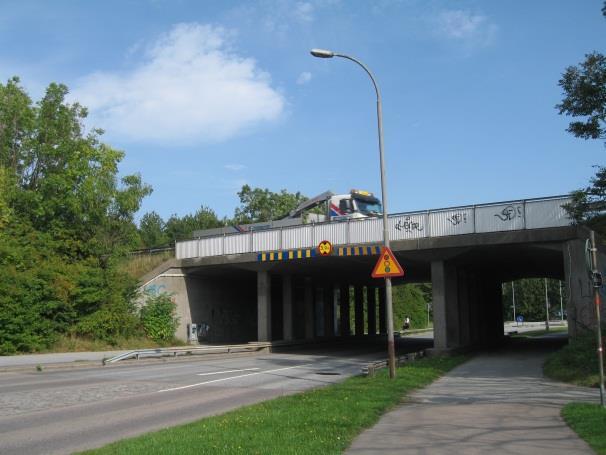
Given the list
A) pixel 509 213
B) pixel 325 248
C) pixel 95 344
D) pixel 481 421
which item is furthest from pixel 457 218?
pixel 95 344

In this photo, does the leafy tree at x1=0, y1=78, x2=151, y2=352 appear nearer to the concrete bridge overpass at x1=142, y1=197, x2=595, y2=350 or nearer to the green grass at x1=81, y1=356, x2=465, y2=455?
the concrete bridge overpass at x1=142, y1=197, x2=595, y2=350

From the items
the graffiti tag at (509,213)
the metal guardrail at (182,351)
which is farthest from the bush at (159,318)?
the graffiti tag at (509,213)

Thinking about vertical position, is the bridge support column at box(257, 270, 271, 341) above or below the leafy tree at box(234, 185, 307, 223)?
below

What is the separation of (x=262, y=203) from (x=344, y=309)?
40651 mm

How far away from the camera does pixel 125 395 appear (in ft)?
44.5

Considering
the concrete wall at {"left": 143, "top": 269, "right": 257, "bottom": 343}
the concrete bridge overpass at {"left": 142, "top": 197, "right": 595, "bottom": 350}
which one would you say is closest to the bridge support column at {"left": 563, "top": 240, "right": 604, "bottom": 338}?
the concrete bridge overpass at {"left": 142, "top": 197, "right": 595, "bottom": 350}

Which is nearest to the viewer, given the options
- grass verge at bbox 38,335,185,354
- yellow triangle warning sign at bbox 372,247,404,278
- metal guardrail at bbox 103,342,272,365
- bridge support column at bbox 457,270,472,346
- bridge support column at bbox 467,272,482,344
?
yellow triangle warning sign at bbox 372,247,404,278

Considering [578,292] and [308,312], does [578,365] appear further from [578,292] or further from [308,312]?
[308,312]

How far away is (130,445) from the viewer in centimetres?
762

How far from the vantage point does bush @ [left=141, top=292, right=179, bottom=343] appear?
32125mm

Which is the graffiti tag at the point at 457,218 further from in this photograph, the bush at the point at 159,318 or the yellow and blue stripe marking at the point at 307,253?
the bush at the point at 159,318

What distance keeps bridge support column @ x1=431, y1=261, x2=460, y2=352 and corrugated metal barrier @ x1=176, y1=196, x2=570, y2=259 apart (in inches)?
85.6

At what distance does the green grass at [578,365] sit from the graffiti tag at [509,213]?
707 cm

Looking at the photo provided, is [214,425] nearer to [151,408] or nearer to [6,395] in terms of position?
[151,408]
